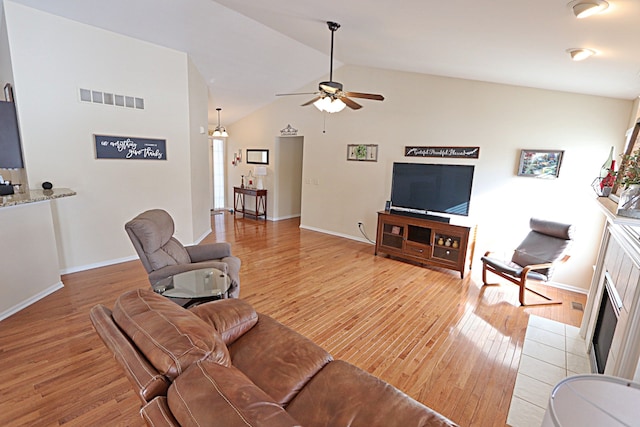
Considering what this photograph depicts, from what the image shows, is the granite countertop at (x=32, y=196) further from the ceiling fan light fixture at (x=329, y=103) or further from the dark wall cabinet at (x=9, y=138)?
the ceiling fan light fixture at (x=329, y=103)

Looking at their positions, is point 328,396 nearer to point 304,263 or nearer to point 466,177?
point 304,263

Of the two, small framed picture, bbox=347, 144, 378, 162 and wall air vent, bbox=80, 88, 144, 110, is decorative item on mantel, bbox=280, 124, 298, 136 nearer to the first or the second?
small framed picture, bbox=347, 144, 378, 162

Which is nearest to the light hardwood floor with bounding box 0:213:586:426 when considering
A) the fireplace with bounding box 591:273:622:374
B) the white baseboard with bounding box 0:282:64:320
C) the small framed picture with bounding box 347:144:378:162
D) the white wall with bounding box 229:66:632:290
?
the white baseboard with bounding box 0:282:64:320

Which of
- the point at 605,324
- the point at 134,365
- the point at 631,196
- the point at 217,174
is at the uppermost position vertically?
the point at 631,196

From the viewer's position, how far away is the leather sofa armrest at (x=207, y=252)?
123 inches

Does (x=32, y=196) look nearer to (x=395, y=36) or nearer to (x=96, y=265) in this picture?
(x=96, y=265)

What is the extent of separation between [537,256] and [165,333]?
406cm

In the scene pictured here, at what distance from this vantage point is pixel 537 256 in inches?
144

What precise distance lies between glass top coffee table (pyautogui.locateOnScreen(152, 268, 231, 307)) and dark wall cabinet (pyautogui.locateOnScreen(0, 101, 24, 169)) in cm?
247

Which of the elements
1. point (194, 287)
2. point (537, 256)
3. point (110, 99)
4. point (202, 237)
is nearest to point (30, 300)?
point (194, 287)

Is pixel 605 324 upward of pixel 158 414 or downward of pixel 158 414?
downward

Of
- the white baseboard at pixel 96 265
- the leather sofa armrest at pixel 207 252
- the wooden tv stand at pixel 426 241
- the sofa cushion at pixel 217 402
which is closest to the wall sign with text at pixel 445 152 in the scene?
the wooden tv stand at pixel 426 241

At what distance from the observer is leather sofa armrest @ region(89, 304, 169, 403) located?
97 centimetres

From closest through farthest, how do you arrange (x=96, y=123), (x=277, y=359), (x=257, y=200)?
(x=277, y=359)
(x=96, y=123)
(x=257, y=200)
